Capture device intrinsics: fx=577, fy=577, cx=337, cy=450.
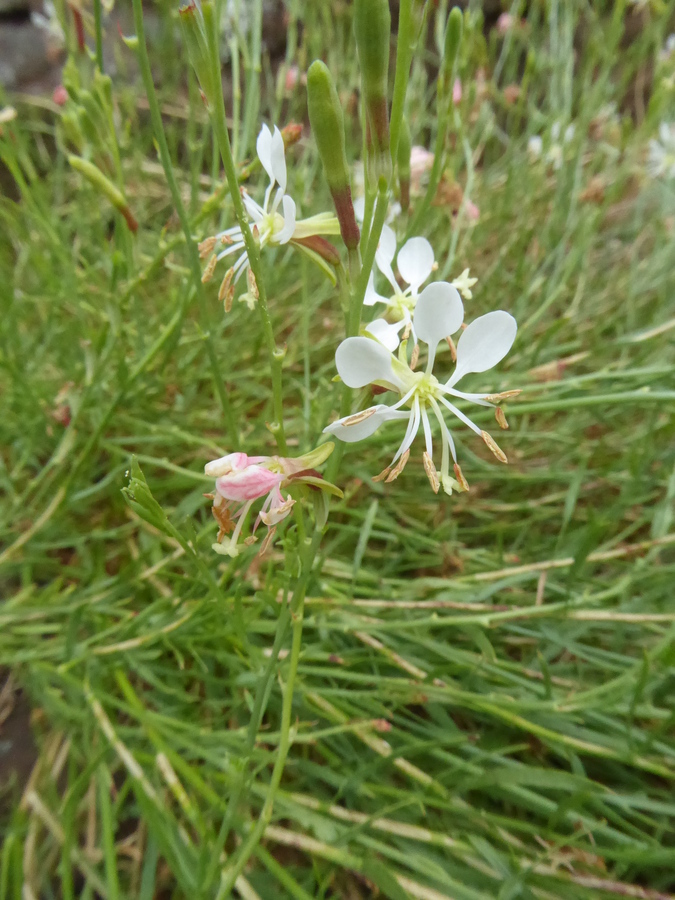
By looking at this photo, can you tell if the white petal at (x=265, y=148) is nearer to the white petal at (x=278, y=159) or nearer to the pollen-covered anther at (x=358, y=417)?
the white petal at (x=278, y=159)

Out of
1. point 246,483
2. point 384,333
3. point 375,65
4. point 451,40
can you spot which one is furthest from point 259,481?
point 451,40

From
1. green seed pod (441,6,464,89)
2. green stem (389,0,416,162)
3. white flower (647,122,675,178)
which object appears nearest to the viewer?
green stem (389,0,416,162)

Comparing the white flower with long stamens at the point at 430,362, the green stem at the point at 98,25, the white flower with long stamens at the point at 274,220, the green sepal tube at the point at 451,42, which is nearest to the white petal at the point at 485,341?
the white flower with long stamens at the point at 430,362

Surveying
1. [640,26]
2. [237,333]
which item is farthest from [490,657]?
[640,26]

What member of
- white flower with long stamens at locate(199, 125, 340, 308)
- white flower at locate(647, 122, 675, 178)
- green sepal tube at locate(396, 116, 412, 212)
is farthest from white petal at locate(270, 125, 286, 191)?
white flower at locate(647, 122, 675, 178)

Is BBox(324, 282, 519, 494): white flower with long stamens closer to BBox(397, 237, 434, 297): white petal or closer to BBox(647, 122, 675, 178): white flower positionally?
BBox(397, 237, 434, 297): white petal

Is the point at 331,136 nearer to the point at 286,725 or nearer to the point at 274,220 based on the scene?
the point at 274,220

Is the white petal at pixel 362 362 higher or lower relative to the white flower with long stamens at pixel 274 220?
lower

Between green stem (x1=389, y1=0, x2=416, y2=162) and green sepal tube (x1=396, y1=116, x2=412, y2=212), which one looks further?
green sepal tube (x1=396, y1=116, x2=412, y2=212)
